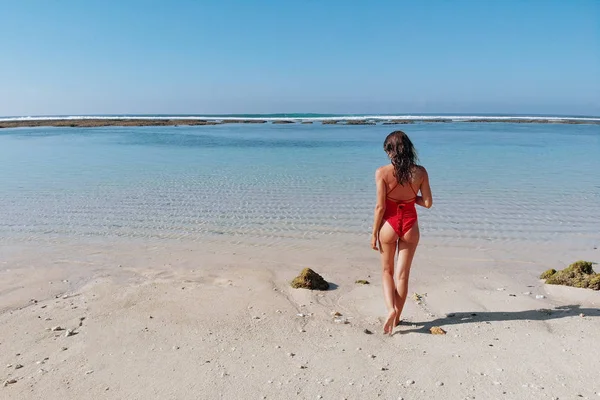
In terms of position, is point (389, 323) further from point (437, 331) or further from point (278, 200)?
point (278, 200)

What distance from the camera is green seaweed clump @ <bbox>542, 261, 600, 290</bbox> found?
5.62m

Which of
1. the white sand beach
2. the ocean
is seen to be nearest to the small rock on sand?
the white sand beach

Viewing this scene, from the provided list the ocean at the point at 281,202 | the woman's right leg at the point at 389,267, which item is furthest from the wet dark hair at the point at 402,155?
the ocean at the point at 281,202

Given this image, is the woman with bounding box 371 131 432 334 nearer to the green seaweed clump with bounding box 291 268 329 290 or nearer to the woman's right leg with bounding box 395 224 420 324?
the woman's right leg with bounding box 395 224 420 324

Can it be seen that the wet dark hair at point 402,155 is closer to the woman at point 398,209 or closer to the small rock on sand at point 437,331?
the woman at point 398,209

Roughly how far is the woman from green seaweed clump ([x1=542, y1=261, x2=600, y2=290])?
2.61 m

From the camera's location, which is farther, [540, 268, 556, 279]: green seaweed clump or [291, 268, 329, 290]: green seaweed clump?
[540, 268, 556, 279]: green seaweed clump

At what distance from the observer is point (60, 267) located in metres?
6.68

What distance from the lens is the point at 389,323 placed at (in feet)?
14.8

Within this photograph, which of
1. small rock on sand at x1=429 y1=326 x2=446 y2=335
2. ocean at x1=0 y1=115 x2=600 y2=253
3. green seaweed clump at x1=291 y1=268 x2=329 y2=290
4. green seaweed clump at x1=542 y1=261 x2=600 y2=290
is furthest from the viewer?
ocean at x1=0 y1=115 x2=600 y2=253

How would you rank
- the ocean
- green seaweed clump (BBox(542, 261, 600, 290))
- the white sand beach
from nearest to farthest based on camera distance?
the white sand beach < green seaweed clump (BBox(542, 261, 600, 290)) < the ocean

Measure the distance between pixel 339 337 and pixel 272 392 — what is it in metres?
1.12

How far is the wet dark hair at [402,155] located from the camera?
4.29 m

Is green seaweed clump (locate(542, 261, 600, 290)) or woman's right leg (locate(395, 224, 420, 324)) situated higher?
woman's right leg (locate(395, 224, 420, 324))
